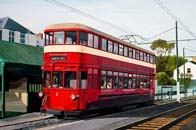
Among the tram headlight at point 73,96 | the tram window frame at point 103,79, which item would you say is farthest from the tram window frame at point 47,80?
→ the tram window frame at point 103,79

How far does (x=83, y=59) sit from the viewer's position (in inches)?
691

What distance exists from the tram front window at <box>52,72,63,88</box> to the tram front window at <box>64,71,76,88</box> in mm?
279

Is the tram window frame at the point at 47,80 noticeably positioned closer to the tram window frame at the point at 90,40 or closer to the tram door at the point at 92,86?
the tram door at the point at 92,86

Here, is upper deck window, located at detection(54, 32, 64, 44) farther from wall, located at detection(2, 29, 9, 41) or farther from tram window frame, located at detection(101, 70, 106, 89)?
wall, located at detection(2, 29, 9, 41)

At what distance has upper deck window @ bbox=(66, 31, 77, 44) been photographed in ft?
58.4

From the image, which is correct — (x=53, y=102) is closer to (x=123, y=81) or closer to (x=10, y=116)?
(x=10, y=116)

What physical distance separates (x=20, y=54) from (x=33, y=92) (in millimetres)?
2292

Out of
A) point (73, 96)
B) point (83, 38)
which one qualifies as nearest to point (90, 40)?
point (83, 38)

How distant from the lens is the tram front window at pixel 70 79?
17.4m

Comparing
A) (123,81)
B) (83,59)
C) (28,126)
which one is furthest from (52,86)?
(123,81)

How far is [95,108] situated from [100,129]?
13.8ft

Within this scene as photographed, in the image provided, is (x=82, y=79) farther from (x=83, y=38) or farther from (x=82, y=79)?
(x=83, y=38)

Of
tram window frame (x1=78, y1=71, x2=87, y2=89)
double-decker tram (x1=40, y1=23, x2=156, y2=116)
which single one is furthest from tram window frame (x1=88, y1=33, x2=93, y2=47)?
tram window frame (x1=78, y1=71, x2=87, y2=89)

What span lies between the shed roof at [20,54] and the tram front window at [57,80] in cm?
241
